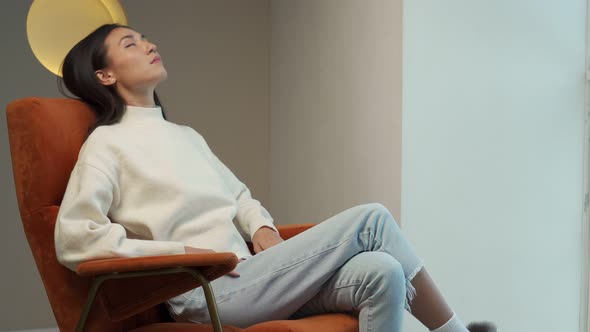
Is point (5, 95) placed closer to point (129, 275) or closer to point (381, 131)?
point (381, 131)

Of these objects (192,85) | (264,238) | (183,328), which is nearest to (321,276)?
(183,328)

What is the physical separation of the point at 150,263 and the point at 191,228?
0.48 m

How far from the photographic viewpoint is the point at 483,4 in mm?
3143

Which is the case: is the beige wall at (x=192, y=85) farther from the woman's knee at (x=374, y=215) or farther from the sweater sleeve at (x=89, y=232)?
the woman's knee at (x=374, y=215)

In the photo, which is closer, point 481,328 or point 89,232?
point 89,232

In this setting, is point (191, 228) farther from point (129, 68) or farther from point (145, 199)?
point (129, 68)

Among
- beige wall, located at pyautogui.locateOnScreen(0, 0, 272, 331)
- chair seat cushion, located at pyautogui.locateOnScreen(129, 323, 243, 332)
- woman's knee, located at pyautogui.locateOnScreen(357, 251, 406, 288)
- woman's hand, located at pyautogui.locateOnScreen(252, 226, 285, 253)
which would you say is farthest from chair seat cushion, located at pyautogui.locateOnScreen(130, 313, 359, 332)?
beige wall, located at pyautogui.locateOnScreen(0, 0, 272, 331)

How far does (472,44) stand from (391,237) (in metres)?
1.40

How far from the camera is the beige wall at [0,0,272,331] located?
391cm

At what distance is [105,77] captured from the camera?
239cm

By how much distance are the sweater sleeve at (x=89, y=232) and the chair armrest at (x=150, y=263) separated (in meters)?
0.14

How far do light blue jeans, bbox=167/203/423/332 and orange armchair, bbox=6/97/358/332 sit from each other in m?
0.06

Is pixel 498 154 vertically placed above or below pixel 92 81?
below

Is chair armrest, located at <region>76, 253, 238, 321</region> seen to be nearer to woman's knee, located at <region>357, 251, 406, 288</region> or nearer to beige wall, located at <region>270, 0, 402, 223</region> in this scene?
woman's knee, located at <region>357, 251, 406, 288</region>
